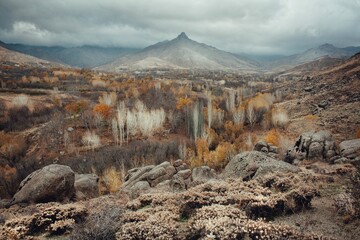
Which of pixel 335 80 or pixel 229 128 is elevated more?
pixel 335 80

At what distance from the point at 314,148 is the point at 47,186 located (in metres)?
19.2

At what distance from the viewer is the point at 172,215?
10.2m

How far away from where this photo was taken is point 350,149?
20.0 meters

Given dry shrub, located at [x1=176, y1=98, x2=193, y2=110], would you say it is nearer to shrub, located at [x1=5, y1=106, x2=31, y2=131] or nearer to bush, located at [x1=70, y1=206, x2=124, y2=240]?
shrub, located at [x1=5, y1=106, x2=31, y2=131]

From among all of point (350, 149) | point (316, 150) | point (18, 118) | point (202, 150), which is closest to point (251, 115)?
point (202, 150)

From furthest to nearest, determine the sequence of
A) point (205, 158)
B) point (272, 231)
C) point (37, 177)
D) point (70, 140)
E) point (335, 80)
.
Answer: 1. point (335, 80)
2. point (70, 140)
3. point (205, 158)
4. point (37, 177)
5. point (272, 231)

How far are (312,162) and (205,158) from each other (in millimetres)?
13526

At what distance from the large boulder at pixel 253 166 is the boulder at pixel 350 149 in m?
6.62

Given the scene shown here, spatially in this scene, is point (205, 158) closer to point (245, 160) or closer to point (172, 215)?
point (245, 160)

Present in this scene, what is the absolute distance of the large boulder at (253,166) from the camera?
48.5 feet

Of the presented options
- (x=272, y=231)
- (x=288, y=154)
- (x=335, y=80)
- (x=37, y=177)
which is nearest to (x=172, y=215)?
(x=272, y=231)

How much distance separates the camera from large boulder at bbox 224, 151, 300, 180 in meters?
14.8

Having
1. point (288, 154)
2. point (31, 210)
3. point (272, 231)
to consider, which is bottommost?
point (288, 154)

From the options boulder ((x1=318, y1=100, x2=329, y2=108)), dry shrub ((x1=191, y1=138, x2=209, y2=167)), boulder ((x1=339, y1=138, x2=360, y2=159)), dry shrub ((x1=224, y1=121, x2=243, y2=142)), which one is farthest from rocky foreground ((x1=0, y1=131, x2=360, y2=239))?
boulder ((x1=318, y1=100, x2=329, y2=108))
